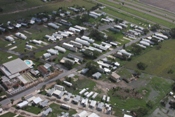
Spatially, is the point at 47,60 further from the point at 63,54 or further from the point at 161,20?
the point at 161,20

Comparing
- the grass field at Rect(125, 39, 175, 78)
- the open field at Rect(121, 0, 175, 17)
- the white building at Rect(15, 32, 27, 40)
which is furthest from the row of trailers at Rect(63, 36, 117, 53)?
the open field at Rect(121, 0, 175, 17)

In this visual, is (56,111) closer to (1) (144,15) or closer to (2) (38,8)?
(2) (38,8)

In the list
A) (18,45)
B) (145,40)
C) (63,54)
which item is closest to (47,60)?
(63,54)

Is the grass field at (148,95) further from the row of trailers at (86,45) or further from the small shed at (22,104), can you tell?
the small shed at (22,104)

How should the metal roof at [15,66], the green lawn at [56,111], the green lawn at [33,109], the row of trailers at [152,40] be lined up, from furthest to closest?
the row of trailers at [152,40] < the metal roof at [15,66] < the green lawn at [33,109] < the green lawn at [56,111]

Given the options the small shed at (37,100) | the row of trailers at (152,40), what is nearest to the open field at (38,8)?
the row of trailers at (152,40)

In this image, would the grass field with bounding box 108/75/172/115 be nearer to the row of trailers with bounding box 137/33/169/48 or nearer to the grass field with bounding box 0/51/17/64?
the row of trailers with bounding box 137/33/169/48

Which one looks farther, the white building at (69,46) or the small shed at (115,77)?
the white building at (69,46)
